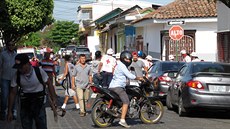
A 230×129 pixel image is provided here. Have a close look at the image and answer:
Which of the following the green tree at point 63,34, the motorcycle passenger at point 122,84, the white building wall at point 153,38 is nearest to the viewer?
the motorcycle passenger at point 122,84

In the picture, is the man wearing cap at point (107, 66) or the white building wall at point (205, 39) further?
the white building wall at point (205, 39)

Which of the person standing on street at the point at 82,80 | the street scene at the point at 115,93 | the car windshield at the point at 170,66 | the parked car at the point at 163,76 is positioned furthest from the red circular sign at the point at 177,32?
the person standing on street at the point at 82,80

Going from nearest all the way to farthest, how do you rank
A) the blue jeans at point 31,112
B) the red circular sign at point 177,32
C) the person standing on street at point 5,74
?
the blue jeans at point 31,112 → the person standing on street at point 5,74 → the red circular sign at point 177,32

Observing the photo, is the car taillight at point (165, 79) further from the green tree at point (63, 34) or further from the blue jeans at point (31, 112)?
the green tree at point (63, 34)

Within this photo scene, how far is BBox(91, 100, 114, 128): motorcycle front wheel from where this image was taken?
40.7 feet

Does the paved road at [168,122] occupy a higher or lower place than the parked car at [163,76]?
lower

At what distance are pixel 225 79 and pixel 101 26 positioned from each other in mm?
48810

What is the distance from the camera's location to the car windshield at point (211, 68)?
14688mm

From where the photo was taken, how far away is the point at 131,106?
12.8 metres

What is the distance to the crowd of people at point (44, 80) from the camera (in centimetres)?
838

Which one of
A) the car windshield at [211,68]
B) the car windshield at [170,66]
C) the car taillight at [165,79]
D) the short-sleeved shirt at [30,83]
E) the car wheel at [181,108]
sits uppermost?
the short-sleeved shirt at [30,83]

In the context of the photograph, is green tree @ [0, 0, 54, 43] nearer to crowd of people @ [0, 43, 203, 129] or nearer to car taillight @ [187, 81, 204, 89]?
crowd of people @ [0, 43, 203, 129]

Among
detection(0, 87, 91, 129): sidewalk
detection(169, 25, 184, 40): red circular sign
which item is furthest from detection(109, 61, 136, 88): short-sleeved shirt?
detection(169, 25, 184, 40): red circular sign

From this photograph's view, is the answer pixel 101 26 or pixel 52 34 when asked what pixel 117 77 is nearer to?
pixel 101 26
